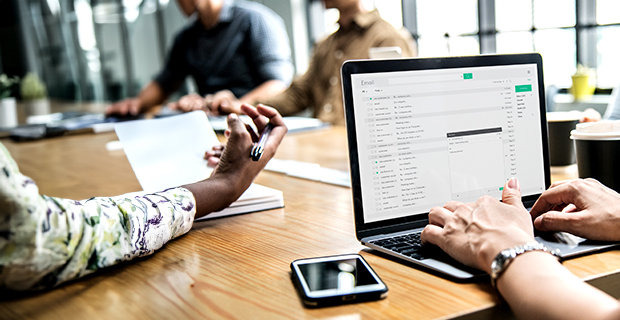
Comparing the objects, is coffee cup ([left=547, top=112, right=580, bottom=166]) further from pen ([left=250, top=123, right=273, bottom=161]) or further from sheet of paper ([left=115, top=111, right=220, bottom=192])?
sheet of paper ([left=115, top=111, right=220, bottom=192])

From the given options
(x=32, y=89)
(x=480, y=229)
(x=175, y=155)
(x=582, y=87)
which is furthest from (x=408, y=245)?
(x=32, y=89)

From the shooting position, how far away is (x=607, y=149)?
32.4 inches

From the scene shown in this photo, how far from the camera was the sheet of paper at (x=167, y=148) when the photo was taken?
101cm

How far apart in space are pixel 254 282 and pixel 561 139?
0.77 m

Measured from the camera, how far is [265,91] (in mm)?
2604

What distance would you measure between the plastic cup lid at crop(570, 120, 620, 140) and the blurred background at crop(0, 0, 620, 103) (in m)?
0.26

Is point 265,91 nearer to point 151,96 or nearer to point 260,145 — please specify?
point 151,96

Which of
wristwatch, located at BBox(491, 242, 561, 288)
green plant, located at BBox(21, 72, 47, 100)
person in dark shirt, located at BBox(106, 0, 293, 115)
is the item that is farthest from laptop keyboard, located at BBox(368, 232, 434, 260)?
green plant, located at BBox(21, 72, 47, 100)

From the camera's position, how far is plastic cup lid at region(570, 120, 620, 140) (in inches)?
32.1

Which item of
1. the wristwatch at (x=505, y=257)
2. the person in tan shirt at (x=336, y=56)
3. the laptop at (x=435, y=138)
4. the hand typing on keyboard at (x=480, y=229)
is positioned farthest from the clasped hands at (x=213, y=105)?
the wristwatch at (x=505, y=257)

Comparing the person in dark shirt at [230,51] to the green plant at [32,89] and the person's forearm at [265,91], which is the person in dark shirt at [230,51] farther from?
the green plant at [32,89]

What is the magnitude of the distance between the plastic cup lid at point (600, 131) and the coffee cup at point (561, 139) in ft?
0.80

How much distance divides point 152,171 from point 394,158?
508 mm

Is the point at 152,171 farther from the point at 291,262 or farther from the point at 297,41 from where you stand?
the point at 297,41
